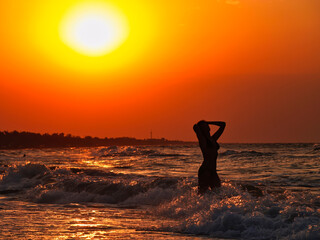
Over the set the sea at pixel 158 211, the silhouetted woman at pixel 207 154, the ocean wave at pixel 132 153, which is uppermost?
the silhouetted woman at pixel 207 154

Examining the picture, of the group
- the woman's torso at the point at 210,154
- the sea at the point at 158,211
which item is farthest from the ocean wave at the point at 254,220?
the woman's torso at the point at 210,154

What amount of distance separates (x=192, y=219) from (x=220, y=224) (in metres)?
0.96

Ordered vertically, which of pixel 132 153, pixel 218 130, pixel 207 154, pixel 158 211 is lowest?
pixel 158 211

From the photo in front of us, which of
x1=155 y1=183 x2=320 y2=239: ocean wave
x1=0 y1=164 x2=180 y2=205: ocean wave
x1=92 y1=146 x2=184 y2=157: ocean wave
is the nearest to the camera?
x1=155 y1=183 x2=320 y2=239: ocean wave

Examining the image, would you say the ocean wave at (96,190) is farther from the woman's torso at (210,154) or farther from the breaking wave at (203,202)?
the woman's torso at (210,154)

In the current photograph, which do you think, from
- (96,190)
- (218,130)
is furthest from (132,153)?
(218,130)

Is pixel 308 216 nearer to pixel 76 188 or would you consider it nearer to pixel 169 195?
pixel 169 195

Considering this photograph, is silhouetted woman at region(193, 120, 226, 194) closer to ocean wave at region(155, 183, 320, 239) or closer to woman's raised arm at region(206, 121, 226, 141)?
woman's raised arm at region(206, 121, 226, 141)

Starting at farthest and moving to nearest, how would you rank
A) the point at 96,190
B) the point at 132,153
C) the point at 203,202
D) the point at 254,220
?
the point at 132,153, the point at 96,190, the point at 203,202, the point at 254,220

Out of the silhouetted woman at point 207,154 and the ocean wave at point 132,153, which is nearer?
the silhouetted woman at point 207,154

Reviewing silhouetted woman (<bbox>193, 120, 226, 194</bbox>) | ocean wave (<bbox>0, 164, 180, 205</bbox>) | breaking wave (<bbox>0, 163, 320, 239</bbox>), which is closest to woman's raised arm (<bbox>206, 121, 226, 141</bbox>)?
silhouetted woman (<bbox>193, 120, 226, 194</bbox>)

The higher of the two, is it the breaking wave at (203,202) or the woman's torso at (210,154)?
the woman's torso at (210,154)

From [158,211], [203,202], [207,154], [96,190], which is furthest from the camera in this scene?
[96,190]

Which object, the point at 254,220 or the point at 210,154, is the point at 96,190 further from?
the point at 254,220
